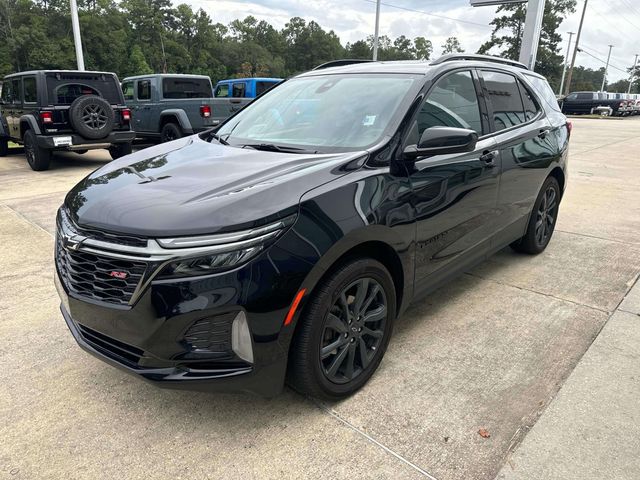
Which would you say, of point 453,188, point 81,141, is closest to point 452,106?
point 453,188

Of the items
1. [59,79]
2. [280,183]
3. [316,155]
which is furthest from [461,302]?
[59,79]

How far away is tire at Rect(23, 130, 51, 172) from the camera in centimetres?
905

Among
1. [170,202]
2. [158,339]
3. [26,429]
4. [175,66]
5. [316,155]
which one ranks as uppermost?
[175,66]

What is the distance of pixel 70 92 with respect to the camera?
916 cm

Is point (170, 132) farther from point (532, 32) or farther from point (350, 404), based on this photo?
point (532, 32)

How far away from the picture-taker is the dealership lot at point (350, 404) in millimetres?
2113

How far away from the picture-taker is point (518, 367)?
2836 millimetres

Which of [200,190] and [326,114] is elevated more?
[326,114]

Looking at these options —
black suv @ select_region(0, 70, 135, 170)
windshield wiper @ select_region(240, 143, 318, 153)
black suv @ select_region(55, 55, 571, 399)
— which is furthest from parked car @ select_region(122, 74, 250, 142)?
windshield wiper @ select_region(240, 143, 318, 153)

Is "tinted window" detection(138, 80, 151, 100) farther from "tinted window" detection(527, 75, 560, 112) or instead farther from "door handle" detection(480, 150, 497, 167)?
"door handle" detection(480, 150, 497, 167)

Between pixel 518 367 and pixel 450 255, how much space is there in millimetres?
793

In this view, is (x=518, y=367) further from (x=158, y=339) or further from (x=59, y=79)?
(x=59, y=79)

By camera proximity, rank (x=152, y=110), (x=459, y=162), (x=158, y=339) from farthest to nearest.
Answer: (x=152, y=110)
(x=459, y=162)
(x=158, y=339)

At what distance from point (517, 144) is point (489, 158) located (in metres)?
0.58
